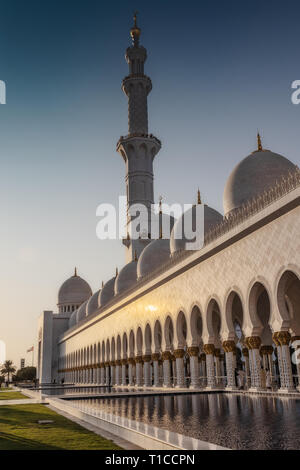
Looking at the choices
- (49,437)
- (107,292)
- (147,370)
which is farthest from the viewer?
(107,292)

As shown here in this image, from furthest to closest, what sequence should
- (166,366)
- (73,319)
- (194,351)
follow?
(73,319) → (166,366) → (194,351)

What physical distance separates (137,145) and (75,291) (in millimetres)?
22671

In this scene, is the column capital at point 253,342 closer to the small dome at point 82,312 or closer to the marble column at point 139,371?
the marble column at point 139,371

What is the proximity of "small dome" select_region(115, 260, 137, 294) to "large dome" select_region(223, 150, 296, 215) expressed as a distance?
13.4m

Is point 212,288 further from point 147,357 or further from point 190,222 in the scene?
point 147,357

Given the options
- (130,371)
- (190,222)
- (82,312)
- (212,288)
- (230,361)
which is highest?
(190,222)

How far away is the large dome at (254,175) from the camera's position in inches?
620

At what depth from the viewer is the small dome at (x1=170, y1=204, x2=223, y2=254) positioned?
19.0 metres

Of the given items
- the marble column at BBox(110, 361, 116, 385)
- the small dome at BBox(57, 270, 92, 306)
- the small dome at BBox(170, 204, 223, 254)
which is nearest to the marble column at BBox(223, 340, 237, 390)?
the small dome at BBox(170, 204, 223, 254)

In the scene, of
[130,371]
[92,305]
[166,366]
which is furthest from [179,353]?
[92,305]

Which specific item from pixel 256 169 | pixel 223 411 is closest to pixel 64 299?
pixel 256 169

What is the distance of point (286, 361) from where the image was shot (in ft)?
38.1

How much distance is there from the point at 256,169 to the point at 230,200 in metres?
1.41

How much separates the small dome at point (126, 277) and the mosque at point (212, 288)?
74mm
